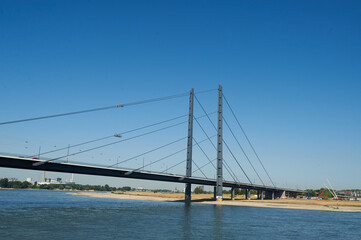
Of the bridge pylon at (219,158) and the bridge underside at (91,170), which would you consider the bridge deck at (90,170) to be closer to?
the bridge underside at (91,170)

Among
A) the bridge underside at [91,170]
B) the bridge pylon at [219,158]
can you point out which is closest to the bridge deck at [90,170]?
the bridge underside at [91,170]

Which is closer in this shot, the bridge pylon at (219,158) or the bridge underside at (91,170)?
the bridge underside at (91,170)

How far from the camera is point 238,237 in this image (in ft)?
101

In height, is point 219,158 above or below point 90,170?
above

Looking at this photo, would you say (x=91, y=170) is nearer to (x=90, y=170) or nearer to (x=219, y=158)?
(x=90, y=170)

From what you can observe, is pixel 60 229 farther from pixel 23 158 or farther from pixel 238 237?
pixel 23 158

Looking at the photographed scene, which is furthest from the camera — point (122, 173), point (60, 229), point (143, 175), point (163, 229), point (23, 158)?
point (143, 175)

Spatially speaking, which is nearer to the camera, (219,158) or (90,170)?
(90,170)

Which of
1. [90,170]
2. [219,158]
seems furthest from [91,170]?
[219,158]

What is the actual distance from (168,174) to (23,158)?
137 ft

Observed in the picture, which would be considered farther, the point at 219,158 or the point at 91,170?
the point at 219,158

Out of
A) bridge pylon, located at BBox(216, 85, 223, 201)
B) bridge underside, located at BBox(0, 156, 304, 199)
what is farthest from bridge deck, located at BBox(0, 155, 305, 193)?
bridge pylon, located at BBox(216, 85, 223, 201)

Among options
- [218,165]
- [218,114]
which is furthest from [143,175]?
[218,114]

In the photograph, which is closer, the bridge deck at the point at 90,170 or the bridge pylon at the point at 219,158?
the bridge deck at the point at 90,170
